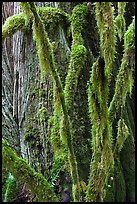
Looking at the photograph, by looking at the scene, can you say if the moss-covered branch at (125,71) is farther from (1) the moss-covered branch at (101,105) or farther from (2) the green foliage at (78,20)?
(2) the green foliage at (78,20)

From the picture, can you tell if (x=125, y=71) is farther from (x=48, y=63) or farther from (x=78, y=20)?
(x=78, y=20)

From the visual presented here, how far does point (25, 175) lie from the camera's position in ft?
5.30

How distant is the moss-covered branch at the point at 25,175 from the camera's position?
1612mm

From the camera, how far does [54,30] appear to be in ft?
8.50

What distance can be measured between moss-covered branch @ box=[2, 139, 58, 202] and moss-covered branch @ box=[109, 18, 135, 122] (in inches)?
22.2

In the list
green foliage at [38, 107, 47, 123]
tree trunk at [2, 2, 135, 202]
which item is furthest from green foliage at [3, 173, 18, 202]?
green foliage at [38, 107, 47, 123]

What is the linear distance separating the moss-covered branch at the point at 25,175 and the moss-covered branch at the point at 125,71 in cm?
56

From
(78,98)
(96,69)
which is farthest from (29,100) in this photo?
(96,69)

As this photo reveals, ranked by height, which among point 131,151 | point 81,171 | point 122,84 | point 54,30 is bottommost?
point 81,171

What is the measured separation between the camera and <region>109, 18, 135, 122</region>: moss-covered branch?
180cm

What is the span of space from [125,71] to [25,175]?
0.79 metres

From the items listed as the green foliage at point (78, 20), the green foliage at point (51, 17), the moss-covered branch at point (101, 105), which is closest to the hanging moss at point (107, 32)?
the moss-covered branch at point (101, 105)

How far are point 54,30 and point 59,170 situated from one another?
1.11 m

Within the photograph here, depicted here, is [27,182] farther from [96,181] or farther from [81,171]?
[81,171]
